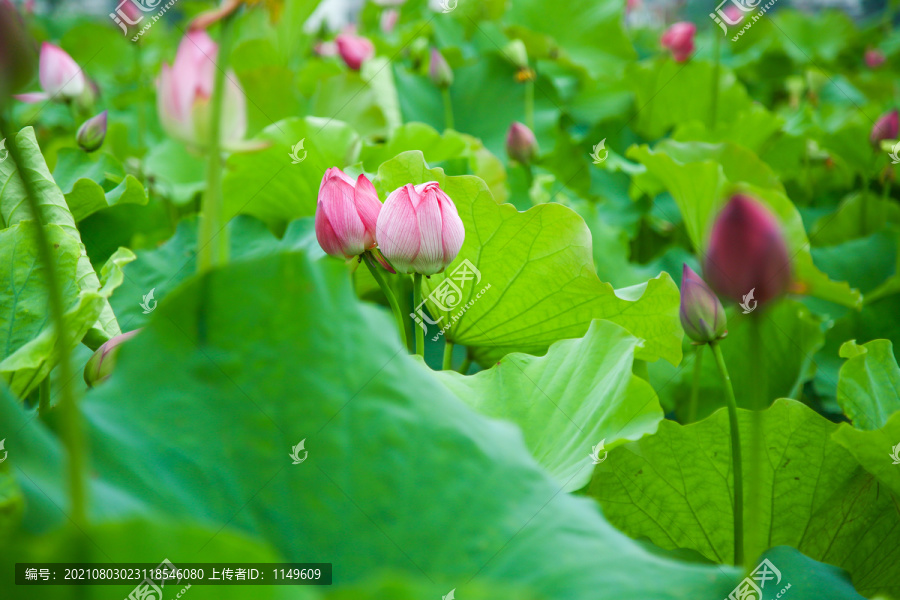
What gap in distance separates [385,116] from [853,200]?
43.4 inches

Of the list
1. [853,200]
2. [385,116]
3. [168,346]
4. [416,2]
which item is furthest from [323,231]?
[416,2]

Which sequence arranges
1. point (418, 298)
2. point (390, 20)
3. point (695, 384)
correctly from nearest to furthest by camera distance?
point (418, 298), point (695, 384), point (390, 20)

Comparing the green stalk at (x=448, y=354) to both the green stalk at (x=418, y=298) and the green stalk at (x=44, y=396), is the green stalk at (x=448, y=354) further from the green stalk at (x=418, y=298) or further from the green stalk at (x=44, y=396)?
the green stalk at (x=44, y=396)

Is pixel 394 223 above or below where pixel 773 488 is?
above

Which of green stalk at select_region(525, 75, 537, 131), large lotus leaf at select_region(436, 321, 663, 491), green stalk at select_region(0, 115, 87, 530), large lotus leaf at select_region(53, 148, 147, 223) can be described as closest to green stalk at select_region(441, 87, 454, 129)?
green stalk at select_region(525, 75, 537, 131)

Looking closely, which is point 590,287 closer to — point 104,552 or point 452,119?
point 104,552

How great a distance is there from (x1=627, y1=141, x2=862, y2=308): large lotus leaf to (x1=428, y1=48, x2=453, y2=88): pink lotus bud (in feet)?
1.61

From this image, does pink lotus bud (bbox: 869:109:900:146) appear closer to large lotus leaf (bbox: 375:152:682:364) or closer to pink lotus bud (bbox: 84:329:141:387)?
large lotus leaf (bbox: 375:152:682:364)

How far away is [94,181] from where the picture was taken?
0.92 meters

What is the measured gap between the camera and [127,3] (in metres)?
1.41

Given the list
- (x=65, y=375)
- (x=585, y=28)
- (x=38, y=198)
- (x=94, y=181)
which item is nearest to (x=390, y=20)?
(x=585, y=28)

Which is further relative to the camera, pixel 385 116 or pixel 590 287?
pixel 385 116

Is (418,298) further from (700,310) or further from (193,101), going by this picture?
(193,101)

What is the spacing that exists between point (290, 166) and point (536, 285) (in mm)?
445
